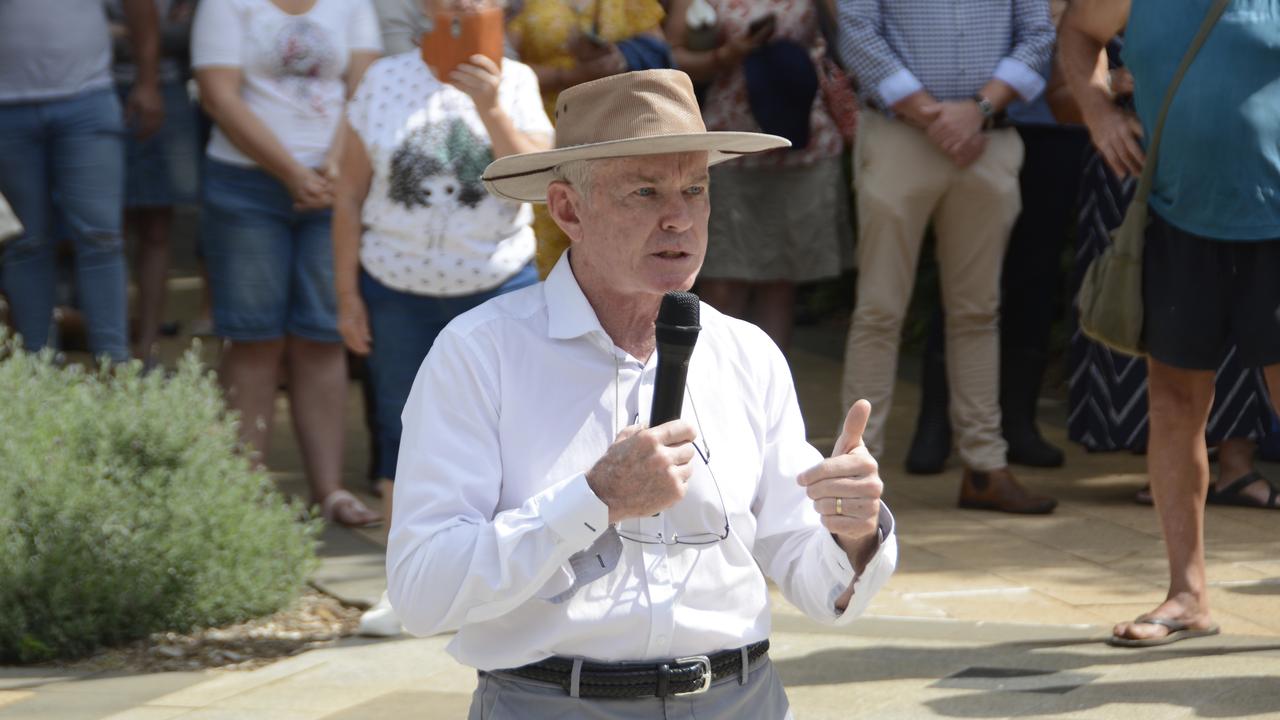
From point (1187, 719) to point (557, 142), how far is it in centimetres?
225

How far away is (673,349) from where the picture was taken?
2582 mm

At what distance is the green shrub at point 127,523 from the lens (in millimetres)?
5145

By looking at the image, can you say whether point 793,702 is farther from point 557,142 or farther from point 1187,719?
point 557,142

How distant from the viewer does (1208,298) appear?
4871mm

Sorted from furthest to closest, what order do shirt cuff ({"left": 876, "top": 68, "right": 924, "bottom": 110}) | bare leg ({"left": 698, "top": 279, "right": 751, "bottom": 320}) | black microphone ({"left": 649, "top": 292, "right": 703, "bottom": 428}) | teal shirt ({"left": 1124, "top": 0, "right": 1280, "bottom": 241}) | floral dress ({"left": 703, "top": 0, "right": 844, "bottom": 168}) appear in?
bare leg ({"left": 698, "top": 279, "right": 751, "bottom": 320}), floral dress ({"left": 703, "top": 0, "right": 844, "bottom": 168}), shirt cuff ({"left": 876, "top": 68, "right": 924, "bottom": 110}), teal shirt ({"left": 1124, "top": 0, "right": 1280, "bottom": 241}), black microphone ({"left": 649, "top": 292, "right": 703, "bottom": 428})

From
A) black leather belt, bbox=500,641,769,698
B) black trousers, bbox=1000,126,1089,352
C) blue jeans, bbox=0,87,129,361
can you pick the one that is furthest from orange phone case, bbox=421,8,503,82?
black trousers, bbox=1000,126,1089,352

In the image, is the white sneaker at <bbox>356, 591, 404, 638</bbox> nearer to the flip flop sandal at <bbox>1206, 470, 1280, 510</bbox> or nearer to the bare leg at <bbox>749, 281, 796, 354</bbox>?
the bare leg at <bbox>749, 281, 796, 354</bbox>

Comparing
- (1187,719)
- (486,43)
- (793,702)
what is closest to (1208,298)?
(1187,719)

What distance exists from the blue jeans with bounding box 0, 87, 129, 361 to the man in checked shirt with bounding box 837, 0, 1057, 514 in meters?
2.91

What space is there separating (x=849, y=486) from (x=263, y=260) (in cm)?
432

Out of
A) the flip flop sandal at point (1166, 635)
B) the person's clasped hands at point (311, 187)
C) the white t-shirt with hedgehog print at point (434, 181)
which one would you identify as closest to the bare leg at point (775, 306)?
the person's clasped hands at point (311, 187)

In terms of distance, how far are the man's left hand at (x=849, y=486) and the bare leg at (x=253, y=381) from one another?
4.30 m

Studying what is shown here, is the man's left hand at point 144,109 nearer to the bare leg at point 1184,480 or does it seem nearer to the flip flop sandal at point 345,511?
the flip flop sandal at point 345,511

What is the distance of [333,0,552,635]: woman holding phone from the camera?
531 centimetres
